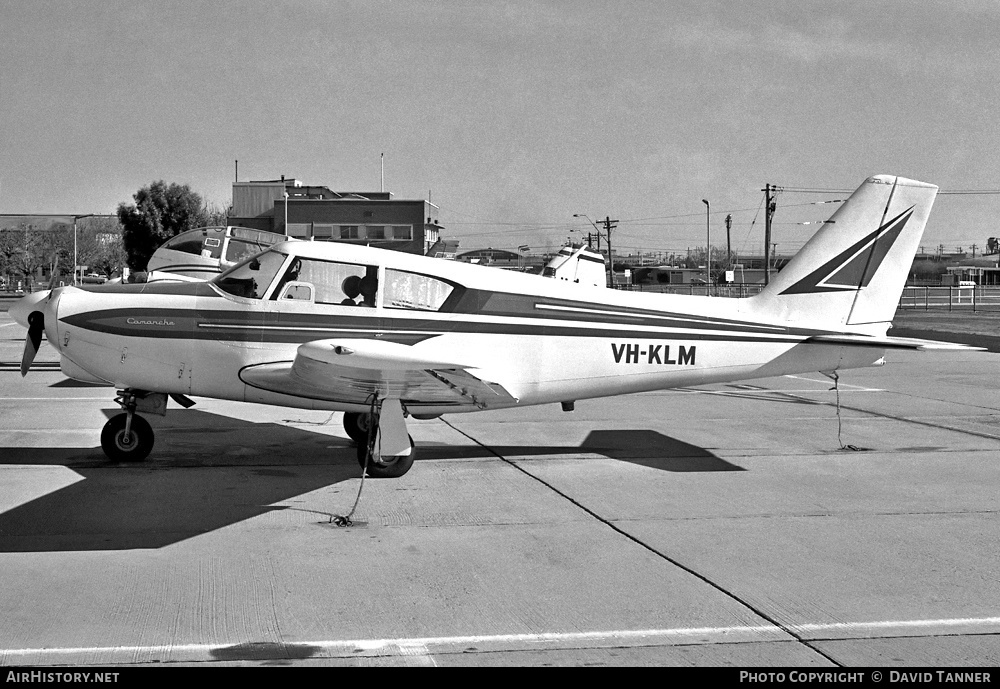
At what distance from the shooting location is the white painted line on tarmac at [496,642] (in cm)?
458

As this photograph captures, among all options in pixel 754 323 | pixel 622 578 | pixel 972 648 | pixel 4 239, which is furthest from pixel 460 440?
pixel 4 239

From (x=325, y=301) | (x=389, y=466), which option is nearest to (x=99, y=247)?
(x=325, y=301)

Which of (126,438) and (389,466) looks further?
(126,438)

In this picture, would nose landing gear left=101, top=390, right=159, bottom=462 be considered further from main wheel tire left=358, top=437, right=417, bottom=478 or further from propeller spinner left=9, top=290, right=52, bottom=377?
main wheel tire left=358, top=437, right=417, bottom=478

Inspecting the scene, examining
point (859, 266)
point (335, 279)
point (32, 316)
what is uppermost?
point (859, 266)

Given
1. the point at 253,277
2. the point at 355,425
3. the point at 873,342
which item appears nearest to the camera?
the point at 253,277

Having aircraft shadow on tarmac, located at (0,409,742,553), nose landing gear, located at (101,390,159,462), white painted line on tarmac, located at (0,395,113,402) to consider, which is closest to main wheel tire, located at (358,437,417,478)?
aircraft shadow on tarmac, located at (0,409,742,553)

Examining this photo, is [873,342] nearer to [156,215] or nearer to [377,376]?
[377,376]

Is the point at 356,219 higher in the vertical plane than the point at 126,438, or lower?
higher

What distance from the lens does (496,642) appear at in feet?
15.8

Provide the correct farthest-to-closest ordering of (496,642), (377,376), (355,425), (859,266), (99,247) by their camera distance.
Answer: (99,247) < (355,425) < (859,266) < (377,376) < (496,642)

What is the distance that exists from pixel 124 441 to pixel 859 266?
26.1 ft

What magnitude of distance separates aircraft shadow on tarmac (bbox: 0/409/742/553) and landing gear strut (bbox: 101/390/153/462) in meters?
0.14

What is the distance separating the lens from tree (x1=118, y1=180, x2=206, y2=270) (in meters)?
69.4
